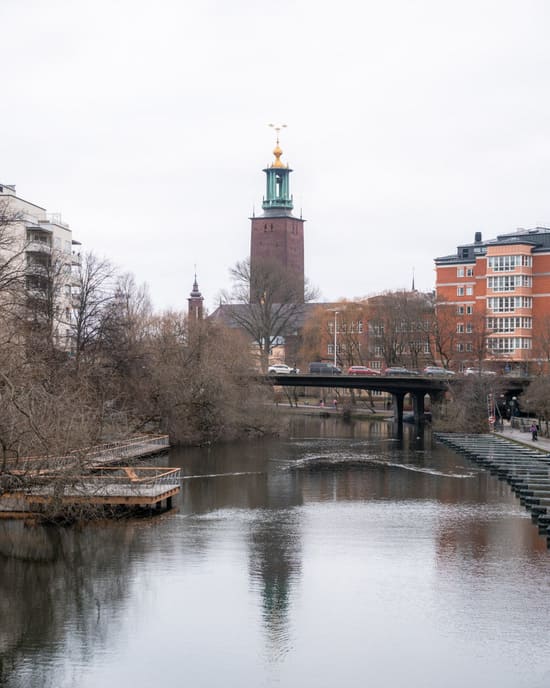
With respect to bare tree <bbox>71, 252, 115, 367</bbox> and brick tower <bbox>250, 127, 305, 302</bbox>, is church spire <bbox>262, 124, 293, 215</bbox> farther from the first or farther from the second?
bare tree <bbox>71, 252, 115, 367</bbox>

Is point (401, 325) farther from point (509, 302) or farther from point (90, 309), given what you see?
point (90, 309)

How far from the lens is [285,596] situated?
28719 mm

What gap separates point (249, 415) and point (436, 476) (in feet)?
77.8

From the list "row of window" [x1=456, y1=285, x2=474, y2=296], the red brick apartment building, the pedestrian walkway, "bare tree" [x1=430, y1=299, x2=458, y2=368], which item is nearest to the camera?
Answer: the pedestrian walkway

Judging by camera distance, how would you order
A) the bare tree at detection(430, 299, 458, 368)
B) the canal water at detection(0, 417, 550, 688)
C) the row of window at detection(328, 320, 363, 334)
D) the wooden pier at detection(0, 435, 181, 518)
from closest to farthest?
the canal water at detection(0, 417, 550, 688) < the wooden pier at detection(0, 435, 181, 518) < the bare tree at detection(430, 299, 458, 368) < the row of window at detection(328, 320, 363, 334)

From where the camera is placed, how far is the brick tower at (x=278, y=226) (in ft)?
513

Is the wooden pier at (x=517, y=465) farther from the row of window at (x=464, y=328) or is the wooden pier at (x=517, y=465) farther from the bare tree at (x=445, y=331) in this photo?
the row of window at (x=464, y=328)

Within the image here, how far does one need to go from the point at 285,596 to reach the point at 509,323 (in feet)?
281

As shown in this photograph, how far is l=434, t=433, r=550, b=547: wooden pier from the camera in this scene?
1641 inches

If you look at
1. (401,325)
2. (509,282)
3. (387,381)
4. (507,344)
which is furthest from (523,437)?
(509,282)

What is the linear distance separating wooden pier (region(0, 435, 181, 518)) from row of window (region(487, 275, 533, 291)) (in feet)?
232

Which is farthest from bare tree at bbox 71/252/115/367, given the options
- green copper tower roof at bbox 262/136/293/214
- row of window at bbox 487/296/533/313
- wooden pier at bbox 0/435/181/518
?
green copper tower roof at bbox 262/136/293/214

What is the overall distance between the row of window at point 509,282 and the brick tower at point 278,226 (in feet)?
157

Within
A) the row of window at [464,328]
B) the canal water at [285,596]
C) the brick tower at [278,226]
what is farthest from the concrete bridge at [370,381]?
the brick tower at [278,226]
